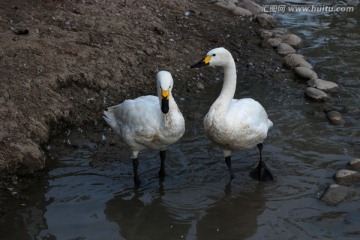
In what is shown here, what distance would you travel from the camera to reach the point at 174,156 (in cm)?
717

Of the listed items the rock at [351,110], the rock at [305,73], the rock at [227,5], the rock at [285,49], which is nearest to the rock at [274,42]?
the rock at [285,49]

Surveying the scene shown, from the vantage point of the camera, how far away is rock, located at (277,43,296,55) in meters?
10.6

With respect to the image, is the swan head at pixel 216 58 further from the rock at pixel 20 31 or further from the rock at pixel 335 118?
the rock at pixel 20 31

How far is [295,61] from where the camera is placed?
998 cm

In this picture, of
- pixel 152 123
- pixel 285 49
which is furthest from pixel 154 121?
pixel 285 49

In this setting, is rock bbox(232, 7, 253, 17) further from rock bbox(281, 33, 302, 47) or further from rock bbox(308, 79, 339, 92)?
rock bbox(308, 79, 339, 92)

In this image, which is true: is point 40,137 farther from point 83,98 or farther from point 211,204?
point 211,204

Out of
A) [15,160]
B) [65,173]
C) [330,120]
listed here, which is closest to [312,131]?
[330,120]

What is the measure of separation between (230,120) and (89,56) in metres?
3.36

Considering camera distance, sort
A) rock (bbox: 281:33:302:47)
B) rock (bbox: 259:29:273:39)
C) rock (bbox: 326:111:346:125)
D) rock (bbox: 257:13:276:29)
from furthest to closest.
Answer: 1. rock (bbox: 257:13:276:29)
2. rock (bbox: 259:29:273:39)
3. rock (bbox: 281:33:302:47)
4. rock (bbox: 326:111:346:125)

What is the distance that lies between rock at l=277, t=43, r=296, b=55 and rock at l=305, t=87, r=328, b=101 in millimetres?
1796

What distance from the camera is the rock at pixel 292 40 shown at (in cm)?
1095

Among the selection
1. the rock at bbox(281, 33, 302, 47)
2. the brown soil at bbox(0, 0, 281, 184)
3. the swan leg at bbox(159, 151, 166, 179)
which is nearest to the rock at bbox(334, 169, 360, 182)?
the swan leg at bbox(159, 151, 166, 179)

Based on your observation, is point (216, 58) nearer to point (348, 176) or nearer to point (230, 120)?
point (230, 120)
